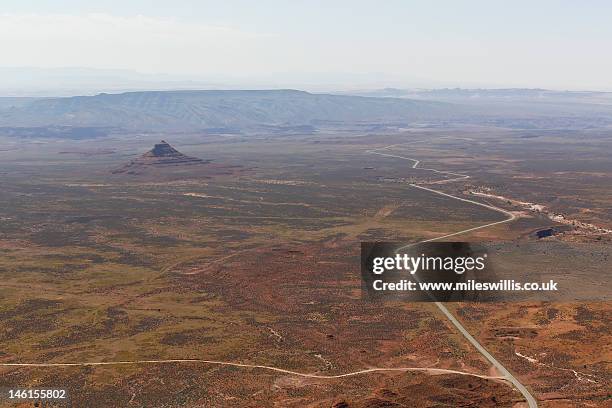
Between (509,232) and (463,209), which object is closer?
(509,232)

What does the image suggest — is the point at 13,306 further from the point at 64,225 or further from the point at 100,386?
the point at 64,225

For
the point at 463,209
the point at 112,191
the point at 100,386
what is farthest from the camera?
the point at 112,191

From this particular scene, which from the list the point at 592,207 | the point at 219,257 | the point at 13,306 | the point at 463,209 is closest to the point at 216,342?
the point at 13,306

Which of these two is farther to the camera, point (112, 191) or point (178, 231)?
point (112, 191)

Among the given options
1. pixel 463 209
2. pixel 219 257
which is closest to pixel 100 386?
pixel 219 257

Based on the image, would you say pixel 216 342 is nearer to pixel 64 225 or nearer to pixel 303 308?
pixel 303 308

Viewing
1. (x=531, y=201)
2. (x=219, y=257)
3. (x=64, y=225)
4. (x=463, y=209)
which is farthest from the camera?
(x=531, y=201)

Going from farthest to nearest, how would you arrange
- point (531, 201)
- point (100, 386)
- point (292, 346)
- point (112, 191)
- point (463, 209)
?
point (112, 191) < point (531, 201) < point (463, 209) < point (292, 346) < point (100, 386)

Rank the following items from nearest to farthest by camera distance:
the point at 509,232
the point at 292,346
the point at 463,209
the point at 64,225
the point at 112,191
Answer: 1. the point at 292,346
2. the point at 509,232
3. the point at 64,225
4. the point at 463,209
5. the point at 112,191
